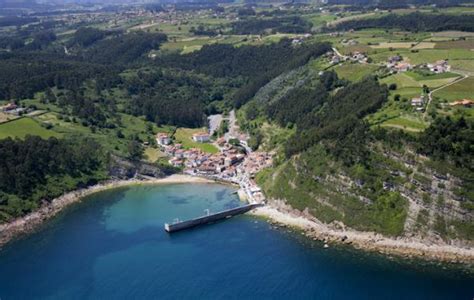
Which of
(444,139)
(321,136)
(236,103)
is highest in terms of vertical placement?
(444,139)

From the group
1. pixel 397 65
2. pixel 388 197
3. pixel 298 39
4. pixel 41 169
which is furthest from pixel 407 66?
pixel 41 169

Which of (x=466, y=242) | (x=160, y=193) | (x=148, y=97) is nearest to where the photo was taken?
(x=466, y=242)

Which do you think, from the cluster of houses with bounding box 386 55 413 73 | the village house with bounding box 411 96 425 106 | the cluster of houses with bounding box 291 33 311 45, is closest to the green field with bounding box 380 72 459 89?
the cluster of houses with bounding box 386 55 413 73

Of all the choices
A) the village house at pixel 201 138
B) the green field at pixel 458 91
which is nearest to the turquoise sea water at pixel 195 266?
the green field at pixel 458 91

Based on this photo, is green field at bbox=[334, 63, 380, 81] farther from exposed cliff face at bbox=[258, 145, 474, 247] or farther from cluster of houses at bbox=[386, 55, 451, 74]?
exposed cliff face at bbox=[258, 145, 474, 247]

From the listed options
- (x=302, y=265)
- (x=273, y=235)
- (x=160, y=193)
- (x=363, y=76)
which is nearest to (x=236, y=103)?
(x=363, y=76)

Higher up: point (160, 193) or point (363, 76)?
point (363, 76)

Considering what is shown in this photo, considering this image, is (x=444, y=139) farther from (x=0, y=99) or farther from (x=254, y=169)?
(x=0, y=99)

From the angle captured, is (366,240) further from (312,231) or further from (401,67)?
(401,67)
